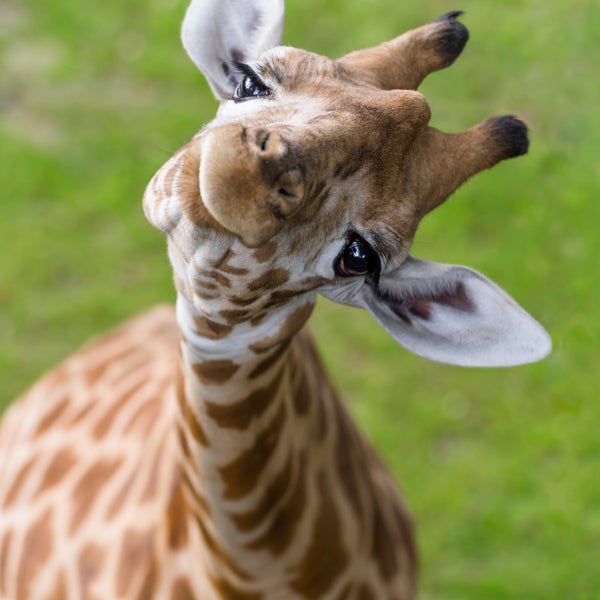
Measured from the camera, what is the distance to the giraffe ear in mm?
2152

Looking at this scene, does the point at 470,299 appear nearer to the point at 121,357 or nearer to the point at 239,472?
the point at 239,472

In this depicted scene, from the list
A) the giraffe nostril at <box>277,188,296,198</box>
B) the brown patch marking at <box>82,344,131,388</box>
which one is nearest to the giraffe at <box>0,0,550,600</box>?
the giraffe nostril at <box>277,188,296,198</box>

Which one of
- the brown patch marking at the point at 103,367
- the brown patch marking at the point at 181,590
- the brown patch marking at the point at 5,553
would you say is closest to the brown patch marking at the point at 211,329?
the brown patch marking at the point at 181,590

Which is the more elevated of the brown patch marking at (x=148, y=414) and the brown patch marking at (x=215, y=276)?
the brown patch marking at (x=148, y=414)

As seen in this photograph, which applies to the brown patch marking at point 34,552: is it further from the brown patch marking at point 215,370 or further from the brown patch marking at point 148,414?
the brown patch marking at point 215,370

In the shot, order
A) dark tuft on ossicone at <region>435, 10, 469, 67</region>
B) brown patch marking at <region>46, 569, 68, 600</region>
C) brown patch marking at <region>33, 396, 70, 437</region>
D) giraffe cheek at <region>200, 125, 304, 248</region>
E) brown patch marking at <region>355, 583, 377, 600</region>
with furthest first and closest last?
brown patch marking at <region>33, 396, 70, 437</region> < brown patch marking at <region>46, 569, 68, 600</region> < brown patch marking at <region>355, 583, 377, 600</region> < dark tuft on ossicone at <region>435, 10, 469, 67</region> < giraffe cheek at <region>200, 125, 304, 248</region>

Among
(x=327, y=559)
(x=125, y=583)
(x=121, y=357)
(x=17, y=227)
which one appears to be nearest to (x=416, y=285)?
(x=327, y=559)

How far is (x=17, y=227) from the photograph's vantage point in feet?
18.4

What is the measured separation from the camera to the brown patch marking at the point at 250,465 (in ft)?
7.64

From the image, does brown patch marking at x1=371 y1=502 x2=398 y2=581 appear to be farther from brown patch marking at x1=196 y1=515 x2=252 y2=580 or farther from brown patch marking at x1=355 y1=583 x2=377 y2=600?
brown patch marking at x1=196 y1=515 x2=252 y2=580

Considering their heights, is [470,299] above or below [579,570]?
below

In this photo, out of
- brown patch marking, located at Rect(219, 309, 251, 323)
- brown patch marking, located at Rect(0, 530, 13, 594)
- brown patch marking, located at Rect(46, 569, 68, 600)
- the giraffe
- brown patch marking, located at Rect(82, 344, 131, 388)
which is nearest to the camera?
the giraffe

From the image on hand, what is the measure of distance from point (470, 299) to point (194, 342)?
23.6 inches

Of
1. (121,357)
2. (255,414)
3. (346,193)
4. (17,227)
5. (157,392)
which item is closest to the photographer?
(346,193)
